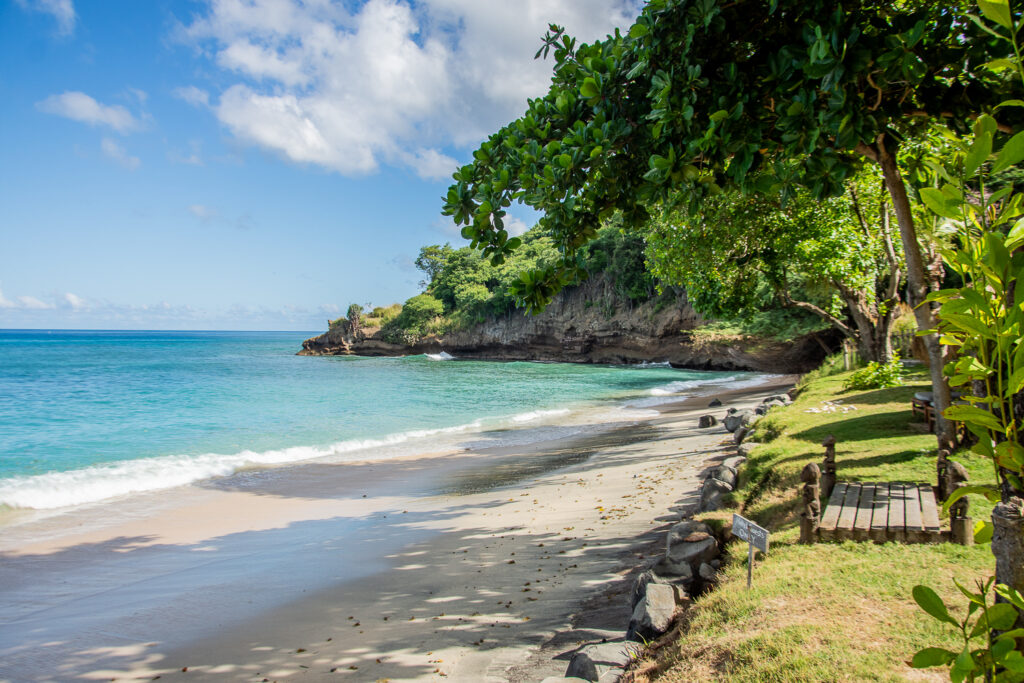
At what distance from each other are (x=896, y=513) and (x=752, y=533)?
5.95 ft

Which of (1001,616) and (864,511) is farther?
(864,511)

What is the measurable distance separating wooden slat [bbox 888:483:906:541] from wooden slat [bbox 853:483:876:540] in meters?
0.15

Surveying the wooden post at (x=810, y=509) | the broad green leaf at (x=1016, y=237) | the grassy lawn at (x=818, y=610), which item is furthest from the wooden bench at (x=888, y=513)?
the broad green leaf at (x=1016, y=237)

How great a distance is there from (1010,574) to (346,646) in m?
4.95

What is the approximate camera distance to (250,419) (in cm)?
2114

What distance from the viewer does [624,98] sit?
419 cm

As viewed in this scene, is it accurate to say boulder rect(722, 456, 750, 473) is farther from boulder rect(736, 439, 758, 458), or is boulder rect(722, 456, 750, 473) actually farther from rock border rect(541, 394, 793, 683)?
rock border rect(541, 394, 793, 683)

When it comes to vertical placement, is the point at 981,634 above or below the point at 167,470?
above

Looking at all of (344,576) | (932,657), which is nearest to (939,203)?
(932,657)

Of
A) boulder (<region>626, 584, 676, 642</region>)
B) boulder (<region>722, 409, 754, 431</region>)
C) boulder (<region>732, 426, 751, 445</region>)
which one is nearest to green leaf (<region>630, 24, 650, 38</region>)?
boulder (<region>626, 584, 676, 642</region>)

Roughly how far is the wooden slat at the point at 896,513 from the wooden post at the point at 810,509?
0.56 meters

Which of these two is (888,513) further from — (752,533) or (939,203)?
(939,203)

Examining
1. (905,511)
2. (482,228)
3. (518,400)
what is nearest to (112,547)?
(482,228)

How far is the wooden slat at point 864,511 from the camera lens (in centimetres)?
491
